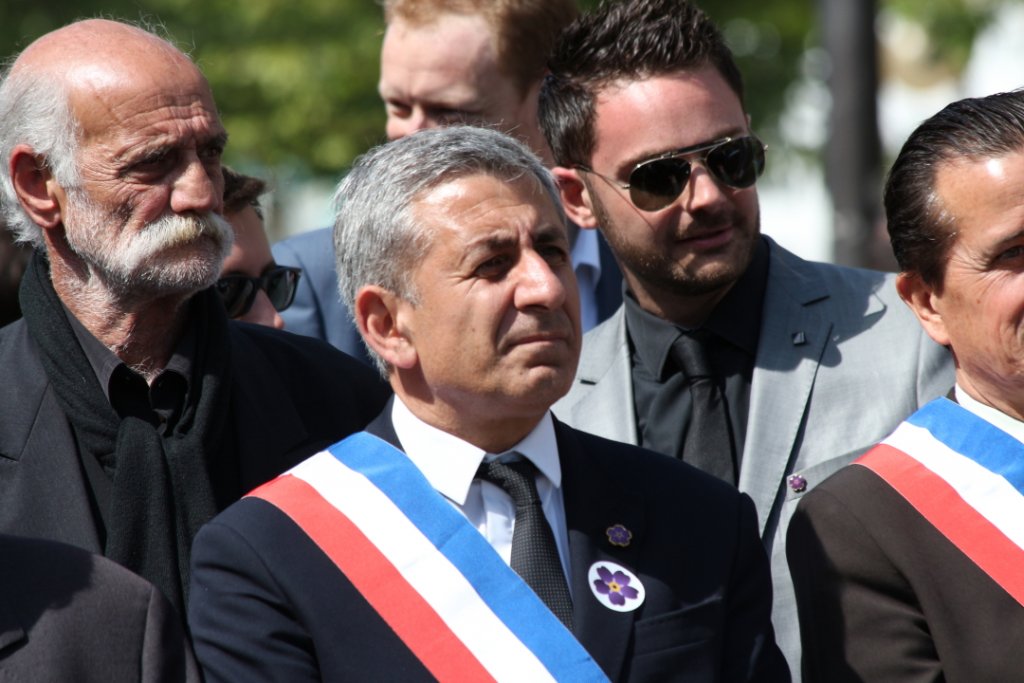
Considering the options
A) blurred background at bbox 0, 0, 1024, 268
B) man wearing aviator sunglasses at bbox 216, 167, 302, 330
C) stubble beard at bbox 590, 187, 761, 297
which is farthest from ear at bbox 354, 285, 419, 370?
blurred background at bbox 0, 0, 1024, 268

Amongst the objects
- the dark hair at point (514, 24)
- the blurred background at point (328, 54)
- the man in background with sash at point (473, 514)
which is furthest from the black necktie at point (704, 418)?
the blurred background at point (328, 54)

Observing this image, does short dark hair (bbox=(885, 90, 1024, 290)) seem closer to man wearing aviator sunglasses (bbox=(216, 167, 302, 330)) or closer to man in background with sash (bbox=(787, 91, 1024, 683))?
man in background with sash (bbox=(787, 91, 1024, 683))

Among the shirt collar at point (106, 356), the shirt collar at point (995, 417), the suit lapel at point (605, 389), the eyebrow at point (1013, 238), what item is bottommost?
the suit lapel at point (605, 389)

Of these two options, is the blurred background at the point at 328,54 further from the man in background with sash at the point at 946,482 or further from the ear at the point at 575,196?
the man in background with sash at the point at 946,482

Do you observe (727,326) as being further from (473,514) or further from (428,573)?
(428,573)

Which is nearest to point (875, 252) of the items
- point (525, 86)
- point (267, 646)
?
point (525, 86)

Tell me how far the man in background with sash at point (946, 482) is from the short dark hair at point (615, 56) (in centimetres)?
99

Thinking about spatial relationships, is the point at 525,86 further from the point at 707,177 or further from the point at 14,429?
the point at 14,429

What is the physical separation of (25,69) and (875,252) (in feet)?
17.7

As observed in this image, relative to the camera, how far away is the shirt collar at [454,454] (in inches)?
127

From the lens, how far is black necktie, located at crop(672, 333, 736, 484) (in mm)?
4023

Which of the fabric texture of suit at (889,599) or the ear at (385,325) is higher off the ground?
the ear at (385,325)

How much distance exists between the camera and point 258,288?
190 inches

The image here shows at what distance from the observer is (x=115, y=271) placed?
364cm
